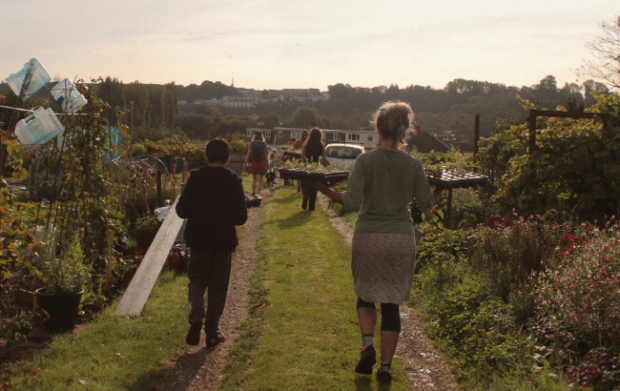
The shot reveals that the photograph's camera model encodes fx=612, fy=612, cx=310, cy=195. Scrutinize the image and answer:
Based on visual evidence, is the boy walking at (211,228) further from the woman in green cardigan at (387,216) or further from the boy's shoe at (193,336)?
the woman in green cardigan at (387,216)

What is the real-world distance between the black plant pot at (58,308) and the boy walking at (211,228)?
1082 millimetres

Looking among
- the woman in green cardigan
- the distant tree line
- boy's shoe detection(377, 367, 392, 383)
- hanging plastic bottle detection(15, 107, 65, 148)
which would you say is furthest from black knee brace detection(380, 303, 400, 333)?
the distant tree line

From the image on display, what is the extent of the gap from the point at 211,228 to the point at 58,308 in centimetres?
152

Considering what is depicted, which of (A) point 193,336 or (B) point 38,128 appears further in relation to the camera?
(B) point 38,128

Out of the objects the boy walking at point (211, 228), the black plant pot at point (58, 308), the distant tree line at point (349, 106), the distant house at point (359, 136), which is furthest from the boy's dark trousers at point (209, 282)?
the distant house at point (359, 136)

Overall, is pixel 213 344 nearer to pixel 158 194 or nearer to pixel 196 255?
pixel 196 255

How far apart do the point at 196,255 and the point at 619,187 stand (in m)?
5.56

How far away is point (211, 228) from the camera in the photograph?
16.4 ft

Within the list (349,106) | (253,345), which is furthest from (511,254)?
(349,106)

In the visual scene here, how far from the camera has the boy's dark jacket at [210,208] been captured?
4996 mm

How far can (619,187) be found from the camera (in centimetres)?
773

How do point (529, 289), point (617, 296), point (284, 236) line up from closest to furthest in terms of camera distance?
1. point (617, 296)
2. point (529, 289)
3. point (284, 236)

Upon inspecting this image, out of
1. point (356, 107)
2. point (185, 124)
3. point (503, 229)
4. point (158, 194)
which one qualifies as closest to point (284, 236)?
point (158, 194)

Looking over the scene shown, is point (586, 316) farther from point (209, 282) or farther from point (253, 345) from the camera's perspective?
point (209, 282)
